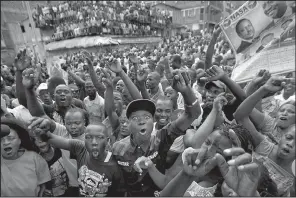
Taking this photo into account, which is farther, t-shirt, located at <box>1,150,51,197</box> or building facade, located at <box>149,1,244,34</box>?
building facade, located at <box>149,1,244,34</box>

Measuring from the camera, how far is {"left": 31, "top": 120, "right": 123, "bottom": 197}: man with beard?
200 cm

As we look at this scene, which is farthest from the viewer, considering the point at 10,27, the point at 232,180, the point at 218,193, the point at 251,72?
the point at 10,27

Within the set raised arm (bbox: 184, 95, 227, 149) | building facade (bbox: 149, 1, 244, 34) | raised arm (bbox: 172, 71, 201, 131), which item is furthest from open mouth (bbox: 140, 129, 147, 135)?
building facade (bbox: 149, 1, 244, 34)

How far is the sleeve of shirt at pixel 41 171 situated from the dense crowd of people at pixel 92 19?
24596 millimetres

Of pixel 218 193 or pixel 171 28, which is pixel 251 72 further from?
pixel 171 28

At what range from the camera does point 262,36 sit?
8.80 ft

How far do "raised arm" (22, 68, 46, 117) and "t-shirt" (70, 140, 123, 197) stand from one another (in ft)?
3.28

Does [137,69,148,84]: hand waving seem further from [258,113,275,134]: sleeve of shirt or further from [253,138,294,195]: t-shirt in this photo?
[253,138,294,195]: t-shirt

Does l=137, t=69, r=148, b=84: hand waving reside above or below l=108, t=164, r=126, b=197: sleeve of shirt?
above

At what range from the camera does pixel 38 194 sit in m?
2.10

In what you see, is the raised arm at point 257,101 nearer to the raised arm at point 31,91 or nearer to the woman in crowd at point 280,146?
the woman in crowd at point 280,146

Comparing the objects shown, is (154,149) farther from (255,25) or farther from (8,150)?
(255,25)

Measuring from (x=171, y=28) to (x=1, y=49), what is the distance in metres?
25.3

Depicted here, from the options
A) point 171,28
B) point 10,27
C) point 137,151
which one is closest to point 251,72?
point 137,151
